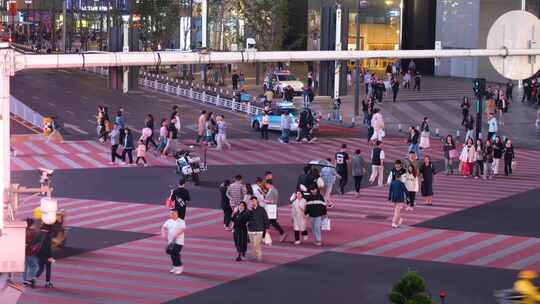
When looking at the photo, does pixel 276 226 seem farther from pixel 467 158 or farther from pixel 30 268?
pixel 467 158

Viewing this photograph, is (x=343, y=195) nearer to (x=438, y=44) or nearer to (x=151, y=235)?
(x=151, y=235)

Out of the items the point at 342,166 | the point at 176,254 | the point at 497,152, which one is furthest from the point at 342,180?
the point at 176,254

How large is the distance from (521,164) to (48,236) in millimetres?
22994

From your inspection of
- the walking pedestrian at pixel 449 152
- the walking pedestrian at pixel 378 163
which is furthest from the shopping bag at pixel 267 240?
the walking pedestrian at pixel 449 152

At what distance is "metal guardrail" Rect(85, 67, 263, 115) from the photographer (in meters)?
54.9

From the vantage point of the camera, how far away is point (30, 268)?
19.6 metres

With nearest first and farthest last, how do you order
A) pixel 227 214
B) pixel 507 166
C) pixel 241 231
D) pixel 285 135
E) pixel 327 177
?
pixel 241 231
pixel 227 214
pixel 327 177
pixel 507 166
pixel 285 135

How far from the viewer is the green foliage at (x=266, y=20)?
73000 mm

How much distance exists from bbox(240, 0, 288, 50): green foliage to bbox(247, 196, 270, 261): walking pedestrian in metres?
50.7

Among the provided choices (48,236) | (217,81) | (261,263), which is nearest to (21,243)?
(48,236)

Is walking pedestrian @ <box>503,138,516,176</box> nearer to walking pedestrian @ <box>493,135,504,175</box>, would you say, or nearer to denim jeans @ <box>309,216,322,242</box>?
walking pedestrian @ <box>493,135,504,175</box>

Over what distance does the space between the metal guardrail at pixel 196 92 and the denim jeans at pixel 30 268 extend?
103 ft

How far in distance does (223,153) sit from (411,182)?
40.4 feet

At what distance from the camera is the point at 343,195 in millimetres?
30844
